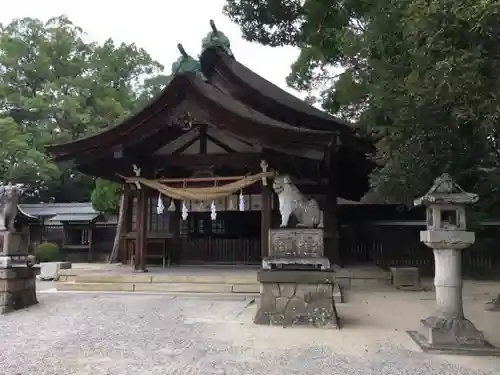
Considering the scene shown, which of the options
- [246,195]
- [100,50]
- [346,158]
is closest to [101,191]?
[246,195]

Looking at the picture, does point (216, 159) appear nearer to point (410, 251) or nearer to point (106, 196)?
point (410, 251)

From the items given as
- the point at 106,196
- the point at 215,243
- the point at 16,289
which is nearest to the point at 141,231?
the point at 215,243

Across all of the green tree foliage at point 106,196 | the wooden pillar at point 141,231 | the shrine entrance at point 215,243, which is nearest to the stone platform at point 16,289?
the wooden pillar at point 141,231

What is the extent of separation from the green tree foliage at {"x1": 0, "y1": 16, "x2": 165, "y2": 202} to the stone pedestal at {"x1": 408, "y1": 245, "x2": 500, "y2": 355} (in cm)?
1967

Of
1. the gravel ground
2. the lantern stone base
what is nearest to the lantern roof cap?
the lantern stone base

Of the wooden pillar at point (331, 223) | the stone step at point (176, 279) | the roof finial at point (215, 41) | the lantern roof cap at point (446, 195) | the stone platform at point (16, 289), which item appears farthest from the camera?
the roof finial at point (215, 41)

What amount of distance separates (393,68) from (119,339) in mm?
5302

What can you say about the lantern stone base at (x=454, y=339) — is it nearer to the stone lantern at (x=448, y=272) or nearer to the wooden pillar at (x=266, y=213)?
the stone lantern at (x=448, y=272)

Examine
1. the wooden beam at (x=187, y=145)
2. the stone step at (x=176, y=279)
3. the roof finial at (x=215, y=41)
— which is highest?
the roof finial at (x=215, y=41)

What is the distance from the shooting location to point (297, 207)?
7.98 m

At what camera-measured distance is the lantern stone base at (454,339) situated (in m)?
5.22

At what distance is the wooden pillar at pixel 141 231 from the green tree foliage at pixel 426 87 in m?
5.23

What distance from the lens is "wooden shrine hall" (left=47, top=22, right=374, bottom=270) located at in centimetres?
999

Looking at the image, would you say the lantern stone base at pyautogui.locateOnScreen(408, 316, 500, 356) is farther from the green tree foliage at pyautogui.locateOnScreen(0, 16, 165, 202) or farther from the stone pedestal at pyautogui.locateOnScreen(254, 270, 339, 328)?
the green tree foliage at pyautogui.locateOnScreen(0, 16, 165, 202)
